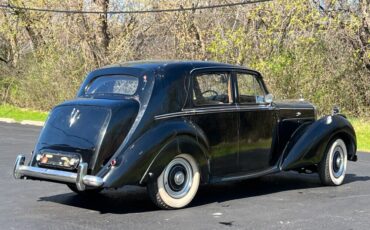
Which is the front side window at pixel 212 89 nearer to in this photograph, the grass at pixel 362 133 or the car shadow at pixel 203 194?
the car shadow at pixel 203 194

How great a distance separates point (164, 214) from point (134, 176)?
58 centimetres

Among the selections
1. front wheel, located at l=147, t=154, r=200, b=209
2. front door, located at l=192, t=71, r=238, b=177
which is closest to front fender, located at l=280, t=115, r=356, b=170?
front door, located at l=192, t=71, r=238, b=177

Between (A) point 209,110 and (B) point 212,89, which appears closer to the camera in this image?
(A) point 209,110

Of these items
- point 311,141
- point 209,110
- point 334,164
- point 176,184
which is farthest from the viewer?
point 334,164

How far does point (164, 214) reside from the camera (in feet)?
23.3

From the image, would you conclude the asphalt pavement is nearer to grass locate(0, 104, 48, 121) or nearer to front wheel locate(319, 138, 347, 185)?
front wheel locate(319, 138, 347, 185)

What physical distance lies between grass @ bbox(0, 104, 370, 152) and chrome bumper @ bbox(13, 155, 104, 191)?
9515 millimetres

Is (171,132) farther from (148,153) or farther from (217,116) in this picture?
(217,116)

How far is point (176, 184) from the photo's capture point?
736 centimetres

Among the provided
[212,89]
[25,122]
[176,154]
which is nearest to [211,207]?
[176,154]

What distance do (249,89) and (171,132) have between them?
1999 millimetres

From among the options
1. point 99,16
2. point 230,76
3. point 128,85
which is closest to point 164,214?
point 128,85

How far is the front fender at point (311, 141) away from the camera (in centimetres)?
868

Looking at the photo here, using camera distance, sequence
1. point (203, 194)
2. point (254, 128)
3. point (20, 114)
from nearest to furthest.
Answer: point (254, 128)
point (203, 194)
point (20, 114)
